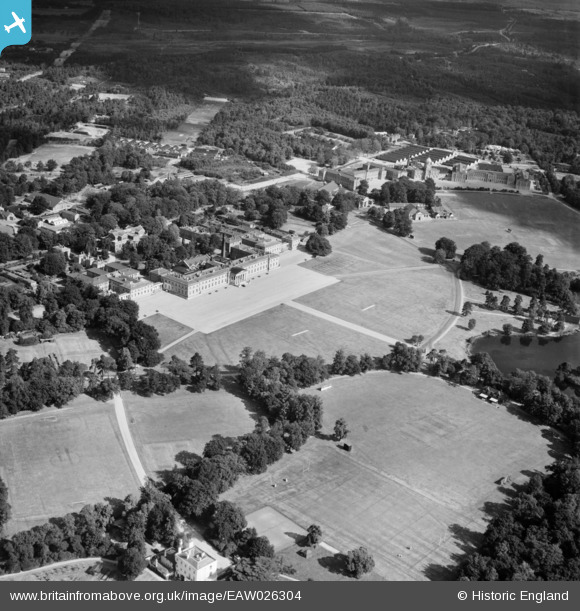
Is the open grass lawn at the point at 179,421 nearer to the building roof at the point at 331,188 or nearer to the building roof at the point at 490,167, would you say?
the building roof at the point at 331,188

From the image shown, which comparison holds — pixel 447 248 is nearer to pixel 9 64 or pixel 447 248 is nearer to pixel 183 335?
pixel 183 335

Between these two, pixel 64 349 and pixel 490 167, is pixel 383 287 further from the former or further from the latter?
pixel 490 167

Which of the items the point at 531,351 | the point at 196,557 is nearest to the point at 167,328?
the point at 196,557

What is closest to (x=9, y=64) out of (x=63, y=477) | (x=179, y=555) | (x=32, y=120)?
(x=32, y=120)

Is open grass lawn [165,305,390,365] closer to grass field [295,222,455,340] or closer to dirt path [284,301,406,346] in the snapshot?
dirt path [284,301,406,346]

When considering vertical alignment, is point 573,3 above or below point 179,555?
above

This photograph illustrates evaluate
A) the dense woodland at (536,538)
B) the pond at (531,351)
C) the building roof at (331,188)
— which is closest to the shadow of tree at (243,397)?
the dense woodland at (536,538)
